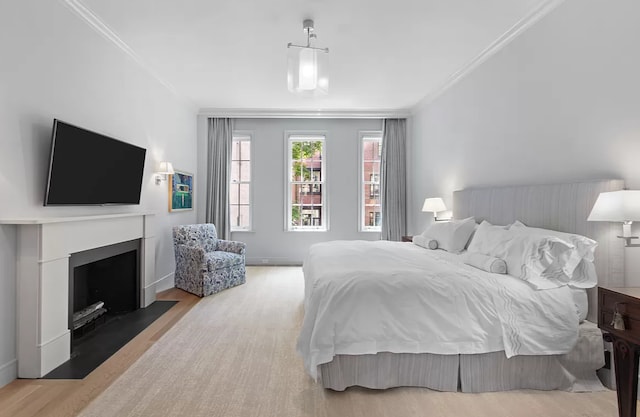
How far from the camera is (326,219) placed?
6.30 metres

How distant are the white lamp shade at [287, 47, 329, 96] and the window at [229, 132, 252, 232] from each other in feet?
11.0

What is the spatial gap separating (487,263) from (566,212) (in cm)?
74

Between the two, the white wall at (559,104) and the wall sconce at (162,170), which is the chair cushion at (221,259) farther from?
the white wall at (559,104)

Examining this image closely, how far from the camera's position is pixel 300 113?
6.03 meters

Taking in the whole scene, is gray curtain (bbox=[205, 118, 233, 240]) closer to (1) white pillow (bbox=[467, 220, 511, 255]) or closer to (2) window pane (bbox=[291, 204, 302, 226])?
(2) window pane (bbox=[291, 204, 302, 226])

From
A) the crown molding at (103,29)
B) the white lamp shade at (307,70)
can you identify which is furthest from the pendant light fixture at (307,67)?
the crown molding at (103,29)

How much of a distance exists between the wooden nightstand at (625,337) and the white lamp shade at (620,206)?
0.40 meters

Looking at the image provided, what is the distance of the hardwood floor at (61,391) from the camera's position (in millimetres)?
1949

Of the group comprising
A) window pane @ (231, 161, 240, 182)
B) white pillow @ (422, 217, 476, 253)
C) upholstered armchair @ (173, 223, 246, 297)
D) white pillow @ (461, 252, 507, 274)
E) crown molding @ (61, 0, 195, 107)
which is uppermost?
crown molding @ (61, 0, 195, 107)

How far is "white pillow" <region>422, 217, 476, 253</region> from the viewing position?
3.46 meters

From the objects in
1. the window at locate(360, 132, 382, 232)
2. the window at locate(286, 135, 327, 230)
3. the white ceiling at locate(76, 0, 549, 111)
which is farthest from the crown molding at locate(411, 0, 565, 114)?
the window at locate(286, 135, 327, 230)

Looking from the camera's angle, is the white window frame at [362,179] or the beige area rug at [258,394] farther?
the white window frame at [362,179]

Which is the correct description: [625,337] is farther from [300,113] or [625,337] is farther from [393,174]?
[300,113]

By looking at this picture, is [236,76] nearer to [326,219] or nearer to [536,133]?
[326,219]
